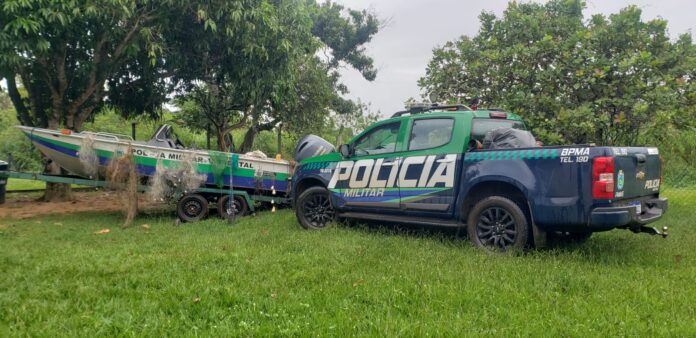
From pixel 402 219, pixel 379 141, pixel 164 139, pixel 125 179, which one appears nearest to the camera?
pixel 402 219

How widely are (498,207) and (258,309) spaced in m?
3.16

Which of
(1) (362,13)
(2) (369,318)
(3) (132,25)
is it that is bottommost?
(2) (369,318)

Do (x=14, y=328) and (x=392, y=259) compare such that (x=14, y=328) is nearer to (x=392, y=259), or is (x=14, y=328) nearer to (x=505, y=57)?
(x=392, y=259)

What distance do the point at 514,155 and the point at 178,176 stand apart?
20.2ft

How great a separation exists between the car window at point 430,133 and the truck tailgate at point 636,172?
1973mm

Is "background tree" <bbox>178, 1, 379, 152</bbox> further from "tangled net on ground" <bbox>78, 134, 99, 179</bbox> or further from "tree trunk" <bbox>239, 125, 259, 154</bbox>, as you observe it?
"tangled net on ground" <bbox>78, 134, 99, 179</bbox>

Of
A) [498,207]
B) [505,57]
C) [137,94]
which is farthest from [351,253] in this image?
[137,94]

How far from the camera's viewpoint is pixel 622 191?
4.76 metres

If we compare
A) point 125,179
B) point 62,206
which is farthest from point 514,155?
point 62,206

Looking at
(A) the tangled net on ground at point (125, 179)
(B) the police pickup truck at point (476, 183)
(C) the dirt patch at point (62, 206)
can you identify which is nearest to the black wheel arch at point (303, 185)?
(B) the police pickup truck at point (476, 183)

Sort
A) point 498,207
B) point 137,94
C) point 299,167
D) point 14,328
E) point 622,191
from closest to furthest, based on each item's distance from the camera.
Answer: point 14,328, point 622,191, point 498,207, point 299,167, point 137,94

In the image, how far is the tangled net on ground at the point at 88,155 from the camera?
8.62 metres

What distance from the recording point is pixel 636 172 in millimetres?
4965

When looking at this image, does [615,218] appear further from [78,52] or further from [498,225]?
[78,52]
